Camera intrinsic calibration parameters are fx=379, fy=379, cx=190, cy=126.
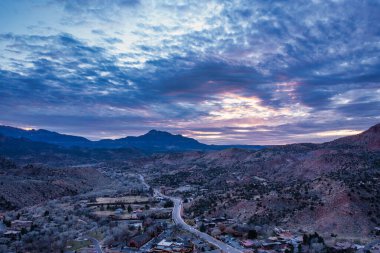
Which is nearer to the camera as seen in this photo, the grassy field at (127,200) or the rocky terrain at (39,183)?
the rocky terrain at (39,183)

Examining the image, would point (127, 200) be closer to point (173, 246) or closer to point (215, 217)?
point (215, 217)

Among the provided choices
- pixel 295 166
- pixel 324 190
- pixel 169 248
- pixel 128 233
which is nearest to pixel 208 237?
pixel 169 248

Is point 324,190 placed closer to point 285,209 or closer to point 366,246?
point 285,209

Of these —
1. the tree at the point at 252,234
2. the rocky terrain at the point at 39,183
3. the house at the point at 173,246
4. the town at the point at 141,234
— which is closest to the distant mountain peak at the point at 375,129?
the town at the point at 141,234

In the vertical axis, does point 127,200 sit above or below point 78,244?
above


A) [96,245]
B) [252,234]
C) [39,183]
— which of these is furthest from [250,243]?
[39,183]

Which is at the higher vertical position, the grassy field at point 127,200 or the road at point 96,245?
the grassy field at point 127,200

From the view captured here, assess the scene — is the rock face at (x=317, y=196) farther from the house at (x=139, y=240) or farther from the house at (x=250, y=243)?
the house at (x=139, y=240)

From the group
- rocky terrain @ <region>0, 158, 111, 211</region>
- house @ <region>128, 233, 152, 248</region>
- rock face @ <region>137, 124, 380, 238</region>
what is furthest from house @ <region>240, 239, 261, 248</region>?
rocky terrain @ <region>0, 158, 111, 211</region>
